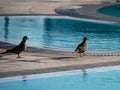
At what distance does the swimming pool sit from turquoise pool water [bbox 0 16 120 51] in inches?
184

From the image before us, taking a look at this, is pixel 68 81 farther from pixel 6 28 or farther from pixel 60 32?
pixel 6 28

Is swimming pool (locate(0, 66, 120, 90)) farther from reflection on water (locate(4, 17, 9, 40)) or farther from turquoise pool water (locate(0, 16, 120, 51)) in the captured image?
reflection on water (locate(4, 17, 9, 40))

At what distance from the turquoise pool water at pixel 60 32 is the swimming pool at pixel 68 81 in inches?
184

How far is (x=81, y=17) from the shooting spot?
1212 inches

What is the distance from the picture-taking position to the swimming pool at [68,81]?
1188cm

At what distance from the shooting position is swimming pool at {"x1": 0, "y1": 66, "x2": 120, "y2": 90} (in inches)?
Result: 468

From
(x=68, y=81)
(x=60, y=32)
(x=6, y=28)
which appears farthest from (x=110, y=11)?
(x=68, y=81)

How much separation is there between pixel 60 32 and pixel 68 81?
11.4 metres

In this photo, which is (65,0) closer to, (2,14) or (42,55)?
(2,14)

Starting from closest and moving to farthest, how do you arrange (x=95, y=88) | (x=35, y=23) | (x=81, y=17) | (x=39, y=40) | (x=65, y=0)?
(x=95, y=88)
(x=39, y=40)
(x=35, y=23)
(x=81, y=17)
(x=65, y=0)

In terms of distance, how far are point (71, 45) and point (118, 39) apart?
3570 millimetres

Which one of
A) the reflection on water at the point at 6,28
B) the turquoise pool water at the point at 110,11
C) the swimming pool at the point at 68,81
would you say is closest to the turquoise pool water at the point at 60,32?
the reflection on water at the point at 6,28

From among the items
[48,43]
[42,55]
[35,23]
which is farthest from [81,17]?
[42,55]

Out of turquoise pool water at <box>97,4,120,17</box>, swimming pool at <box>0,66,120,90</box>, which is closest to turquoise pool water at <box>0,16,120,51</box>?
swimming pool at <box>0,66,120,90</box>
